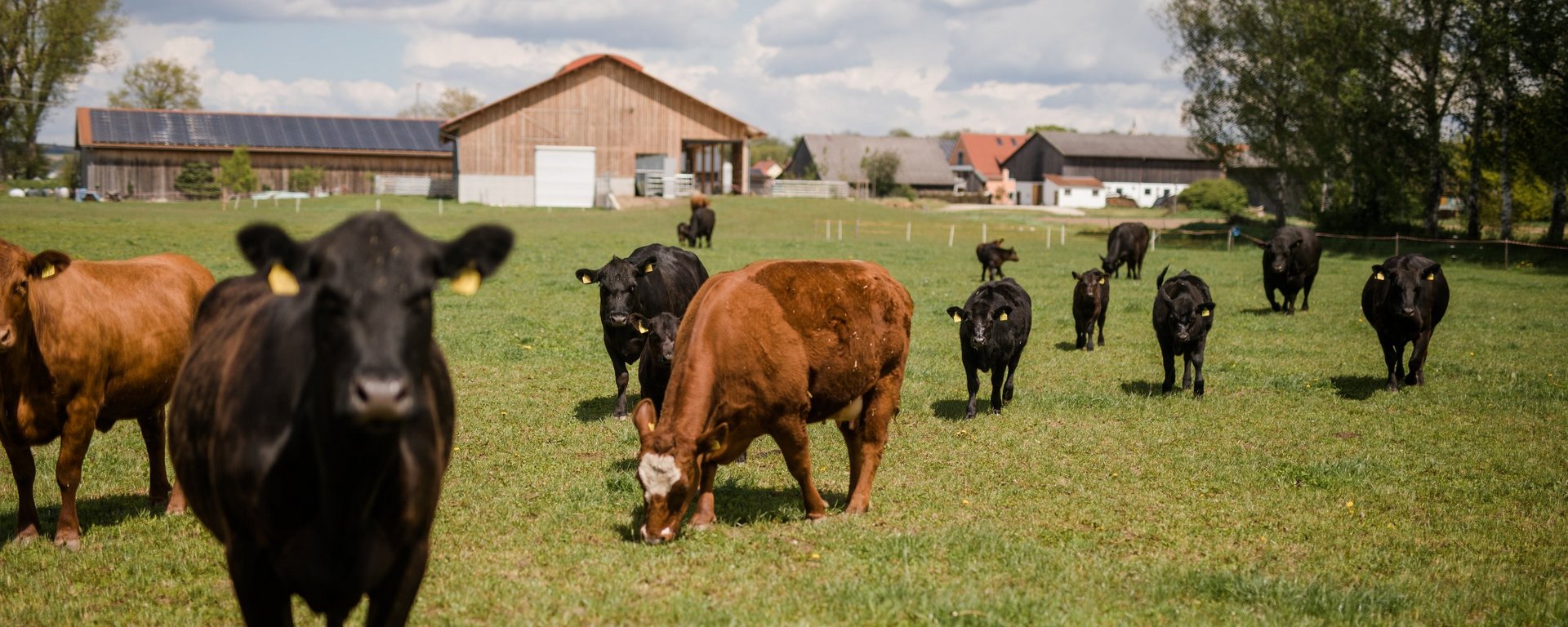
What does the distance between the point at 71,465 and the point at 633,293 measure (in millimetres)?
5714

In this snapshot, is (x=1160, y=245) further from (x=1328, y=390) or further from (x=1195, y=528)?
(x=1195, y=528)

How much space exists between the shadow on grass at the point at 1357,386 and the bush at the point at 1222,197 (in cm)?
6504

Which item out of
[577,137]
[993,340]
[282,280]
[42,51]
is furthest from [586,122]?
[282,280]

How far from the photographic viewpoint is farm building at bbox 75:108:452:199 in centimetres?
6856

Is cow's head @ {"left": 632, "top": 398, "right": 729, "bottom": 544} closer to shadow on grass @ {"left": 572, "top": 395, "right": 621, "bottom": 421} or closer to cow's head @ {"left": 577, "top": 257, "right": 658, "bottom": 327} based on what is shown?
shadow on grass @ {"left": 572, "top": 395, "right": 621, "bottom": 421}

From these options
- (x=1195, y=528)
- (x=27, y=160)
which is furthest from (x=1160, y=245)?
(x=27, y=160)

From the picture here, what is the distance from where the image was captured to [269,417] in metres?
3.88

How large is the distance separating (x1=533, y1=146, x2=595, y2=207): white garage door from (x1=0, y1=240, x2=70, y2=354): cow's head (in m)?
57.3

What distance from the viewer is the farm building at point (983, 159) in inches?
4324

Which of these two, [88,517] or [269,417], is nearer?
[269,417]

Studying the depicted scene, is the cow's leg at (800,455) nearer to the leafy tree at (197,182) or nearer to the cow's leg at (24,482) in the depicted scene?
the cow's leg at (24,482)

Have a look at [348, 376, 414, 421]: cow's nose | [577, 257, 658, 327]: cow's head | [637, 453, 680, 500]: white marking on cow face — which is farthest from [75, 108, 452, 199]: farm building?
[348, 376, 414, 421]: cow's nose

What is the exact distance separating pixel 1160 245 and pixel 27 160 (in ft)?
273

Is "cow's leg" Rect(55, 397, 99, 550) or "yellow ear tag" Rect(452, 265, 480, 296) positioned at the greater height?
"yellow ear tag" Rect(452, 265, 480, 296)
